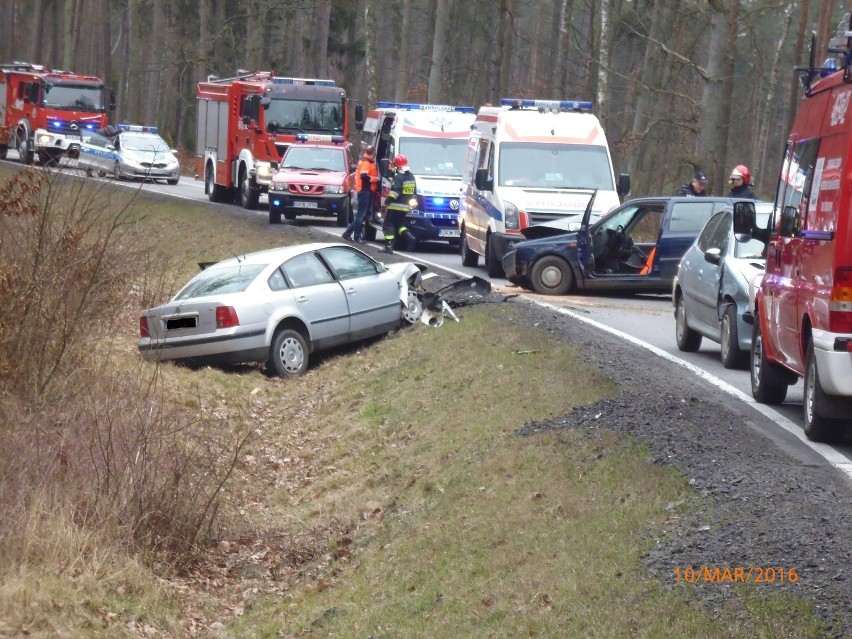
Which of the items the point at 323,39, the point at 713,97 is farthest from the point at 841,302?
the point at 323,39

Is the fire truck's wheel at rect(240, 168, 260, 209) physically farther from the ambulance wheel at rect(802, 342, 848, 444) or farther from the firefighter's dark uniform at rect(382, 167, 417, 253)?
the ambulance wheel at rect(802, 342, 848, 444)

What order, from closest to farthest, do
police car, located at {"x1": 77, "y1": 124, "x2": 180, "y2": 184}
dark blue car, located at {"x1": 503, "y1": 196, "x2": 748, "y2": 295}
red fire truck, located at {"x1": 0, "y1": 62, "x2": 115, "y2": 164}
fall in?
dark blue car, located at {"x1": 503, "y1": 196, "x2": 748, "y2": 295} → police car, located at {"x1": 77, "y1": 124, "x2": 180, "y2": 184} → red fire truck, located at {"x1": 0, "y1": 62, "x2": 115, "y2": 164}

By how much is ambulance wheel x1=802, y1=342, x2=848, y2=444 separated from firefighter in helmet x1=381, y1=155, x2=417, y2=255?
14638 mm

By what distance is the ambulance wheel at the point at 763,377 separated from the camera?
10.1 meters

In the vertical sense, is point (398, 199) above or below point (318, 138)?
below

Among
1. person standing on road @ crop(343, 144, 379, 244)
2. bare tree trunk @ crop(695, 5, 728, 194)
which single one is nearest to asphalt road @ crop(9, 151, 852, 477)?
Answer: person standing on road @ crop(343, 144, 379, 244)

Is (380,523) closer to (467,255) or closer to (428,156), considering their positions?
(467,255)

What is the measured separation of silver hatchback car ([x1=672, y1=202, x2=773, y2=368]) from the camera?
11898 mm

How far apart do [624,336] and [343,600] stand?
7.11 meters

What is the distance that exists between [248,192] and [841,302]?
27281mm

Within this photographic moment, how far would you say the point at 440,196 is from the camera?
24938 millimetres

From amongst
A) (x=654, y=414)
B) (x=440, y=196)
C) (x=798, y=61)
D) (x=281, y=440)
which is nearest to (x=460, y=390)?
(x=281, y=440)

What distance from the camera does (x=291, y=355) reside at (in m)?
16.2

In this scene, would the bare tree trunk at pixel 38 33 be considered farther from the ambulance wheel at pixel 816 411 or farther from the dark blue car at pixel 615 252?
the ambulance wheel at pixel 816 411
